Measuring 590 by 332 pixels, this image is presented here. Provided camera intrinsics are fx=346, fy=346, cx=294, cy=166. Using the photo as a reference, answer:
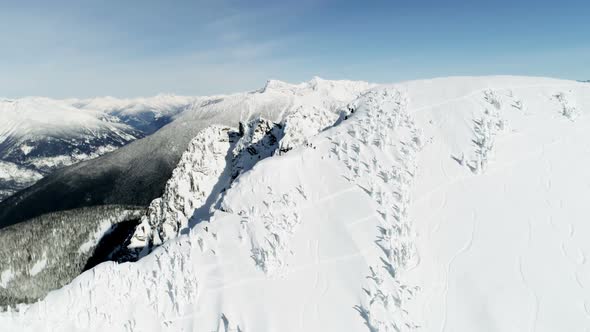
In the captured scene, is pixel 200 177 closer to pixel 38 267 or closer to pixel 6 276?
pixel 38 267

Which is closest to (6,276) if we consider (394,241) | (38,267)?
(38,267)

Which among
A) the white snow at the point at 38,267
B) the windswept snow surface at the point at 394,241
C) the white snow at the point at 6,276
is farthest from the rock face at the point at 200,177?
the white snow at the point at 6,276

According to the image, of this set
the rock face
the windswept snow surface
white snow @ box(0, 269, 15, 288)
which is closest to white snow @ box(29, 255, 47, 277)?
white snow @ box(0, 269, 15, 288)

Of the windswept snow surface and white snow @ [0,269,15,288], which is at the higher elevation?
the windswept snow surface

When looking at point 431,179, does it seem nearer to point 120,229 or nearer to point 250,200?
point 250,200

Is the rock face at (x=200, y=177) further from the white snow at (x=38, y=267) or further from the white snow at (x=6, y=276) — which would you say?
the white snow at (x=6, y=276)

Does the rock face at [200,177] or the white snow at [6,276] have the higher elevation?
the rock face at [200,177]

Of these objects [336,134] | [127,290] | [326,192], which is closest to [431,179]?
[326,192]

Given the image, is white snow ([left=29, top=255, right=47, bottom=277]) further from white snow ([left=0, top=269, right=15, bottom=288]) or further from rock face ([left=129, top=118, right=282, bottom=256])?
rock face ([left=129, top=118, right=282, bottom=256])
